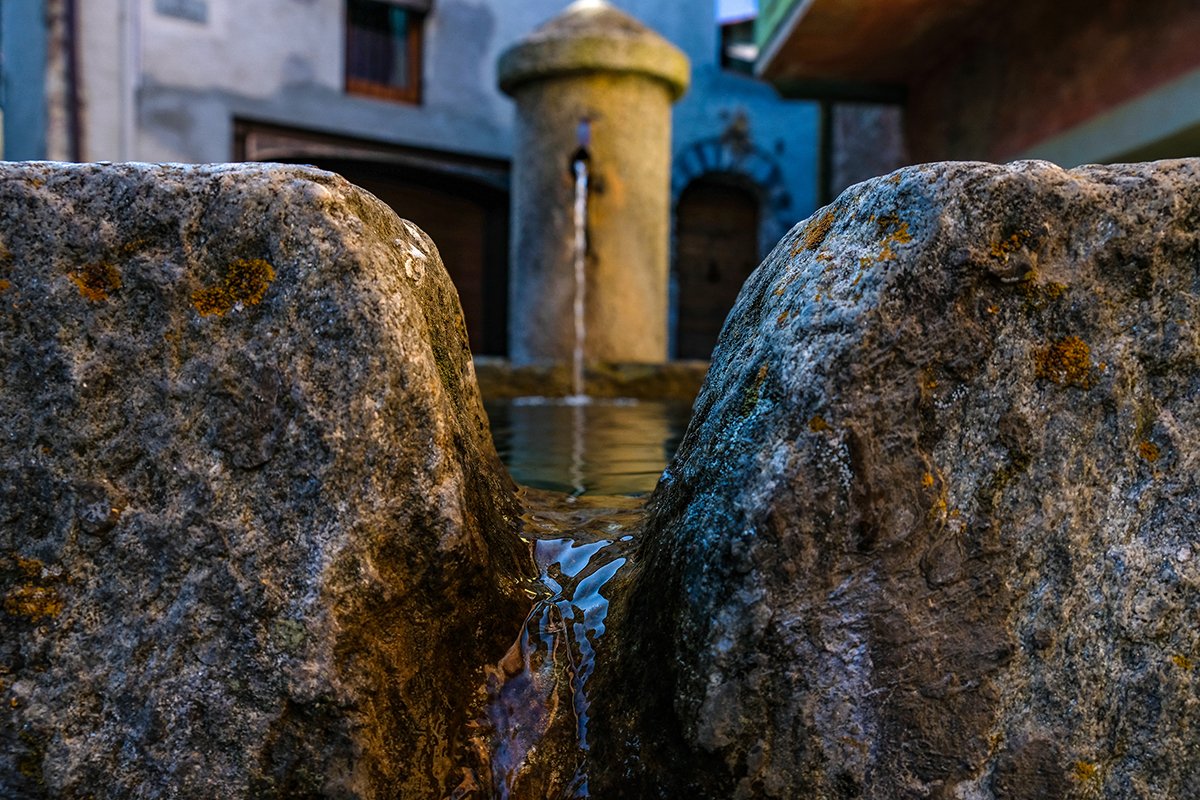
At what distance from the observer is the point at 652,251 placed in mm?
6078

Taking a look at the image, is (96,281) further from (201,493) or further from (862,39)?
(862,39)

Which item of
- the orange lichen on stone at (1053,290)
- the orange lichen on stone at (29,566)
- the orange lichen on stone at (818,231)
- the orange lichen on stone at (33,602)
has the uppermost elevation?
the orange lichen on stone at (818,231)

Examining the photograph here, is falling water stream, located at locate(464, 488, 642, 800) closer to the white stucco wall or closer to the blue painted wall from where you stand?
the white stucco wall

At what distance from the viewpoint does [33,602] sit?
3.12 feet

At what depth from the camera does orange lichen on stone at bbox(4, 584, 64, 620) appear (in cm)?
95

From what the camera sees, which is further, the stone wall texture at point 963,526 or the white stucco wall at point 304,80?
the white stucco wall at point 304,80

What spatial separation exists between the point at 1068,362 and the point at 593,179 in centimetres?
511

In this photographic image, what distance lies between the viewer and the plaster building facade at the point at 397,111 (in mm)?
7383

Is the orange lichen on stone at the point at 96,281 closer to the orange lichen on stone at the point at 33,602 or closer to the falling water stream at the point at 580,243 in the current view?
the orange lichen on stone at the point at 33,602

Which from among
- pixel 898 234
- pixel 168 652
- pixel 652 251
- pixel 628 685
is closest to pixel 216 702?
pixel 168 652

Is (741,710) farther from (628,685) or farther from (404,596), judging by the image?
(404,596)

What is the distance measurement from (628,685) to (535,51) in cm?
539

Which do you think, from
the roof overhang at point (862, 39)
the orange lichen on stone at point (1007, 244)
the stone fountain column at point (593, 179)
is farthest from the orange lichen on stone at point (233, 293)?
the roof overhang at point (862, 39)

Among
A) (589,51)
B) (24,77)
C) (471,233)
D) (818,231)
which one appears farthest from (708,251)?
(818,231)
